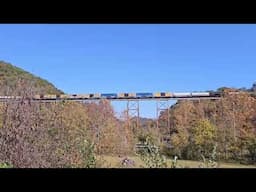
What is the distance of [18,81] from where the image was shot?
5.12m

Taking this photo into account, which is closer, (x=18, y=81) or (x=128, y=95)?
(x=128, y=95)

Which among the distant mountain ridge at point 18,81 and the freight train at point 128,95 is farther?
the distant mountain ridge at point 18,81

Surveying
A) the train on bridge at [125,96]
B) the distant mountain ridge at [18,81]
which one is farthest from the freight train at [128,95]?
the distant mountain ridge at [18,81]

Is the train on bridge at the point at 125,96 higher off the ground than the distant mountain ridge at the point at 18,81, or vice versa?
the distant mountain ridge at the point at 18,81

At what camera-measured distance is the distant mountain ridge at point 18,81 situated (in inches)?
200

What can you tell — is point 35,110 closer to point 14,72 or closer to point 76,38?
point 14,72

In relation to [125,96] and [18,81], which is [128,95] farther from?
[18,81]

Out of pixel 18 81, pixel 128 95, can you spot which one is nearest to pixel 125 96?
pixel 128 95

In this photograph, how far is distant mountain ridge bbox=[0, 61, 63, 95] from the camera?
5082 mm

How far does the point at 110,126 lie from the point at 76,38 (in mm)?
1334

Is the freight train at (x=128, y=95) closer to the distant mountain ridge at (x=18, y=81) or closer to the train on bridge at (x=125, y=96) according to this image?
the train on bridge at (x=125, y=96)

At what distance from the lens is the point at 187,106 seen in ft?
17.0
